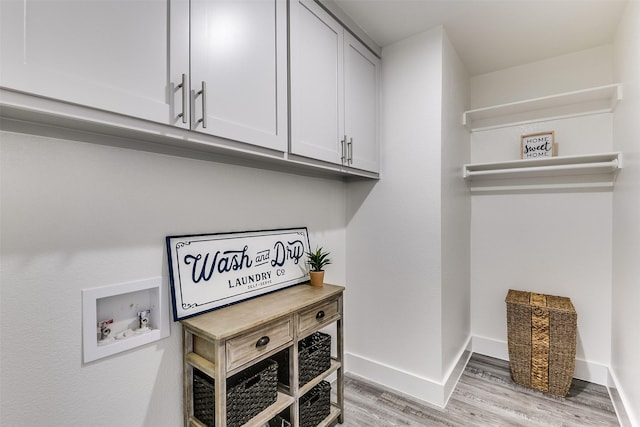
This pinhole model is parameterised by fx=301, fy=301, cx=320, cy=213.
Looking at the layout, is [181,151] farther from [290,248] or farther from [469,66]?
[469,66]

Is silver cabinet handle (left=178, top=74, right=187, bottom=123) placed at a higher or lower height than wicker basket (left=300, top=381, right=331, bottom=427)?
higher

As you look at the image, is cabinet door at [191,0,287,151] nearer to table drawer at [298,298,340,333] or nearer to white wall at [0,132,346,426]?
white wall at [0,132,346,426]

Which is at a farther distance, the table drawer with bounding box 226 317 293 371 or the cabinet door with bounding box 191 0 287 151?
Answer: the table drawer with bounding box 226 317 293 371

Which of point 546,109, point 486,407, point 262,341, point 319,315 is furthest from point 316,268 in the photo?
point 546,109

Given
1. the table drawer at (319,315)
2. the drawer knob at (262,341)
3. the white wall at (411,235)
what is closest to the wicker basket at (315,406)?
the table drawer at (319,315)

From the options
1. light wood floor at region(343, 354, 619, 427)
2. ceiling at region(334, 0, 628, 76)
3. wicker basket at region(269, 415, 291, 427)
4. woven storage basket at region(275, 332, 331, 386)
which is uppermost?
ceiling at region(334, 0, 628, 76)

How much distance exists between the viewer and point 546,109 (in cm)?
244

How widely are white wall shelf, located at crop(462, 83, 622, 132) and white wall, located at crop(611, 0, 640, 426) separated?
142 millimetres

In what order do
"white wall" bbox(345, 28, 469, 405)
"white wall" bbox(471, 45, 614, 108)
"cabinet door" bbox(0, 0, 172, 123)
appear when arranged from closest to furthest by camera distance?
"cabinet door" bbox(0, 0, 172, 123)
"white wall" bbox(345, 28, 469, 405)
"white wall" bbox(471, 45, 614, 108)

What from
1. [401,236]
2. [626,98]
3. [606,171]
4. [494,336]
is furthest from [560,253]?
[401,236]

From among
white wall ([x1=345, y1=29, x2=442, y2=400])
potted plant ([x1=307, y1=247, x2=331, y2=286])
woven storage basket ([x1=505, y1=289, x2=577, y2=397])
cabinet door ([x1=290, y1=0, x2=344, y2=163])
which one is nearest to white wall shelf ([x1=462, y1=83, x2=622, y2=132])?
white wall ([x1=345, y1=29, x2=442, y2=400])

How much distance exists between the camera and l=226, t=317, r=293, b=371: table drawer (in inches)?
46.9

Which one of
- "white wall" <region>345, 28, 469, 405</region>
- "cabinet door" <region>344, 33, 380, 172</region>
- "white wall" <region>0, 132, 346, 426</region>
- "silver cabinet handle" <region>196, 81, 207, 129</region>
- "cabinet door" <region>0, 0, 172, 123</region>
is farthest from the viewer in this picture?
"white wall" <region>345, 28, 469, 405</region>

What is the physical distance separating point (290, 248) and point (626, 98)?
88.0 inches
